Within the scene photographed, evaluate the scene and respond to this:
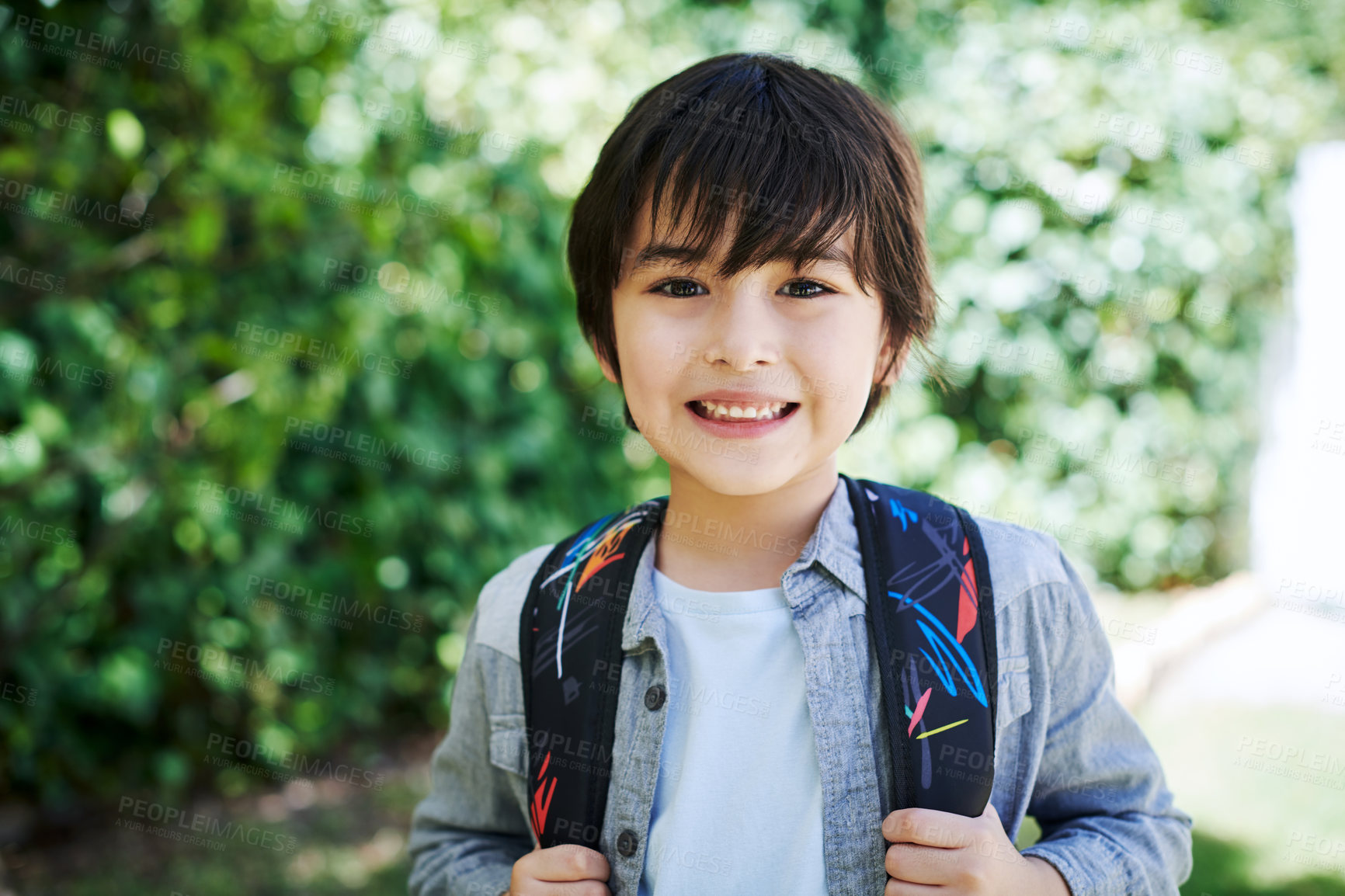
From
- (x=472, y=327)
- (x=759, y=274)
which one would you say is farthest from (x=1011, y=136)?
(x=759, y=274)

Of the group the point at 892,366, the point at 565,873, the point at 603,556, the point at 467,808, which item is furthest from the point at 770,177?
the point at 467,808

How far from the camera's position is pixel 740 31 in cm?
421

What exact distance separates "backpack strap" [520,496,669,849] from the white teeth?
0.81 ft

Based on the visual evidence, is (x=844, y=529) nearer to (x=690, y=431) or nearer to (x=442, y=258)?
(x=690, y=431)

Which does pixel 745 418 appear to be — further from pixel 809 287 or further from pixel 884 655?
pixel 884 655

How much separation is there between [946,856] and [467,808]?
29.6 inches

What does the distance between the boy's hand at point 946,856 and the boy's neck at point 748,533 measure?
37 cm

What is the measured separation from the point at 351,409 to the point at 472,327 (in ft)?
1.72

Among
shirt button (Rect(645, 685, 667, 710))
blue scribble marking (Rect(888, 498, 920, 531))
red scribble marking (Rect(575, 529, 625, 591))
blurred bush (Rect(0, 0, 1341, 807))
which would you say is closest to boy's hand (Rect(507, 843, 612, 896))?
A: shirt button (Rect(645, 685, 667, 710))

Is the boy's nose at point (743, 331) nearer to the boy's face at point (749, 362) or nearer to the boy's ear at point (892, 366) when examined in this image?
the boy's face at point (749, 362)

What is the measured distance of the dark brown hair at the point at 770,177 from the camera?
1.24 metres

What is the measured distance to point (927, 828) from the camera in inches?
42.9

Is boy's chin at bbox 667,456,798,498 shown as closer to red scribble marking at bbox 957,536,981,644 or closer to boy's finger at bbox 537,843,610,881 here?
red scribble marking at bbox 957,536,981,644

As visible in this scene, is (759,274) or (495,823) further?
(495,823)
